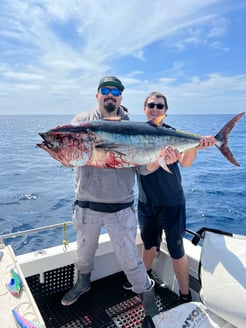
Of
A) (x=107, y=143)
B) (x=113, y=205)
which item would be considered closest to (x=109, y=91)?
(x=107, y=143)

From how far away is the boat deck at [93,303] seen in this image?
2.81m

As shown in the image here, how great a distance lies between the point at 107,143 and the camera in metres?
2.39

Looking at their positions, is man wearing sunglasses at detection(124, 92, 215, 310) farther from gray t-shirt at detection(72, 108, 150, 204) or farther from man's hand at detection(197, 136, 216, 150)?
gray t-shirt at detection(72, 108, 150, 204)

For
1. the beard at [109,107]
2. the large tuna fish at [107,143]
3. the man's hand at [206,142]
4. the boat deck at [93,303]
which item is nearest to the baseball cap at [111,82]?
the beard at [109,107]

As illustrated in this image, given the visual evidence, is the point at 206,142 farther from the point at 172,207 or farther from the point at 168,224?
the point at 168,224

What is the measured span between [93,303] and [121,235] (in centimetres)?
90

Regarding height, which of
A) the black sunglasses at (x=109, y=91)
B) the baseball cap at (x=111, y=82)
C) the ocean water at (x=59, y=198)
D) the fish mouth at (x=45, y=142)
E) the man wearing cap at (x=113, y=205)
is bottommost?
the ocean water at (x=59, y=198)

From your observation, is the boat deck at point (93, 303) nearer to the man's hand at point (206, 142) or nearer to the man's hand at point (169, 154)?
the man's hand at point (169, 154)

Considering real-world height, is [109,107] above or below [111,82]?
below

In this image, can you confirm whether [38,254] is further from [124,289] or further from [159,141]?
[159,141]

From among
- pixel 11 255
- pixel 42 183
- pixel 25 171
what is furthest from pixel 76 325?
pixel 25 171

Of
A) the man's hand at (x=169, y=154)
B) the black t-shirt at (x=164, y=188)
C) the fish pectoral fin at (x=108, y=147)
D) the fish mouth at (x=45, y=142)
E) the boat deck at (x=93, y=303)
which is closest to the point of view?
the fish mouth at (x=45, y=142)

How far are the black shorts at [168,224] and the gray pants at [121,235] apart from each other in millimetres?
311

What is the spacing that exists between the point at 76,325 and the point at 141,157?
1.79 meters
